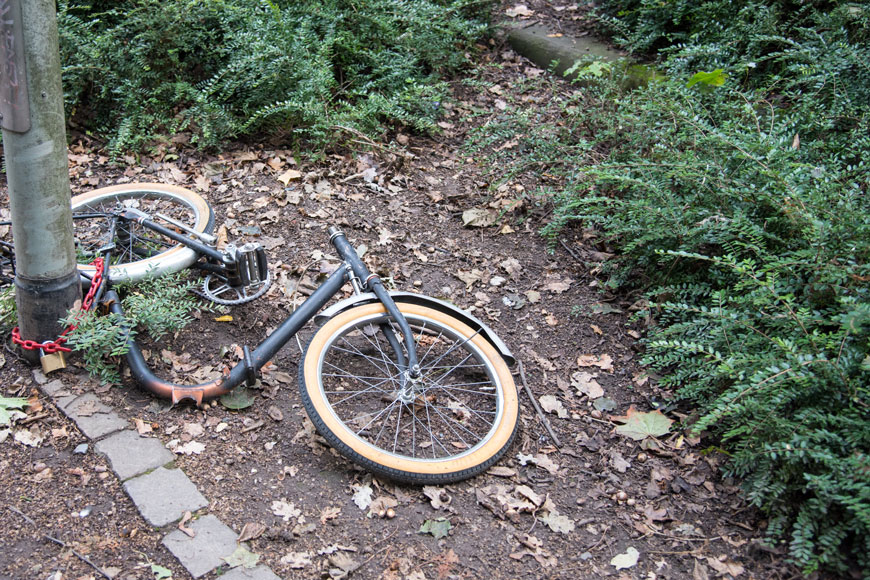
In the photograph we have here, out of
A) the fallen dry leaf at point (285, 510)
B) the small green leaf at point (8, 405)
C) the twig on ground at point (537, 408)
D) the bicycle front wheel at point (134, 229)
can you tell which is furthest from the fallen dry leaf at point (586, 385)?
the small green leaf at point (8, 405)

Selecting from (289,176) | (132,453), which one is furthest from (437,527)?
(289,176)

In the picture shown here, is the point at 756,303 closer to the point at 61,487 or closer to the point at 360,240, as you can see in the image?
the point at 360,240

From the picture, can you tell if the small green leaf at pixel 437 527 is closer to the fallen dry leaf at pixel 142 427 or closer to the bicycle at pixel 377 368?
the bicycle at pixel 377 368

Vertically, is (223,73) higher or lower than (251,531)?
higher

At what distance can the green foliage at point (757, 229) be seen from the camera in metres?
2.75

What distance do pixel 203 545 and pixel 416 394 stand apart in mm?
1244

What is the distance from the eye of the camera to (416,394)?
3.42 metres

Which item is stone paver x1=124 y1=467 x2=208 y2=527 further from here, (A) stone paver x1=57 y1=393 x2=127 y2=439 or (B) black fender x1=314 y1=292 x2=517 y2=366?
(B) black fender x1=314 y1=292 x2=517 y2=366

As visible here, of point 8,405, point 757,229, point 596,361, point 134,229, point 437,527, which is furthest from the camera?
point 134,229

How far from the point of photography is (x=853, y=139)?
4070mm

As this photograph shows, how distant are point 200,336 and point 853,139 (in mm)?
4158

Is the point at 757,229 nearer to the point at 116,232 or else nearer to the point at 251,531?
the point at 251,531

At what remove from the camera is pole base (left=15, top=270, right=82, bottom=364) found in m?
3.09

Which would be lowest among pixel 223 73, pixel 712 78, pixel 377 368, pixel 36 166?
pixel 377 368
